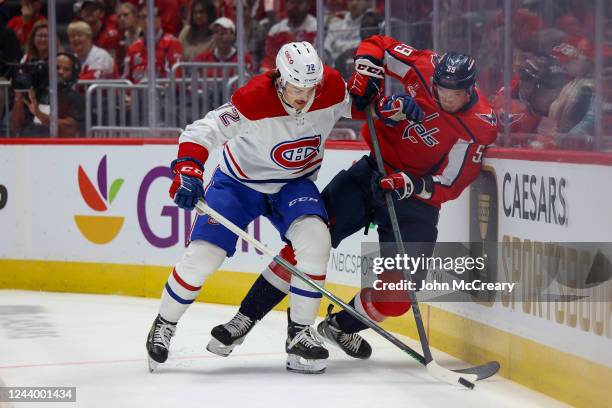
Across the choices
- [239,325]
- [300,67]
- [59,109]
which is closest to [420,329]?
[239,325]

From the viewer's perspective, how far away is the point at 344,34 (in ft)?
22.8

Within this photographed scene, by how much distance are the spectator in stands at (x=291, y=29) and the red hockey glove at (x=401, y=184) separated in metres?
2.53

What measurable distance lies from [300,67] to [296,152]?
413 mm

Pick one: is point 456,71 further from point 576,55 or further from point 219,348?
point 219,348

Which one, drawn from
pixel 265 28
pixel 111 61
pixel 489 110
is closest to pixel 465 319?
pixel 489 110

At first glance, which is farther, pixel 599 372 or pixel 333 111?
pixel 333 111

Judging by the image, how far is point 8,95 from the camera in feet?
24.5

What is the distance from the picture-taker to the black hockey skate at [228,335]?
15.9 feet

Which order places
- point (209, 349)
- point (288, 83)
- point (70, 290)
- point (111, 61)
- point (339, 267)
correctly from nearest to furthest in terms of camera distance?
point (288, 83) < point (209, 349) < point (339, 267) < point (70, 290) < point (111, 61)

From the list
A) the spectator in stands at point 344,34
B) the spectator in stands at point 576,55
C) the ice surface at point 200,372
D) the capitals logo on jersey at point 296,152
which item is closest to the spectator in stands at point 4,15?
the spectator in stands at point 344,34

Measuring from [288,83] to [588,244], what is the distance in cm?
126

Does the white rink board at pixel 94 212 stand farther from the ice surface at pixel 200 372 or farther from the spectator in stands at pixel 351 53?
→ the spectator in stands at pixel 351 53

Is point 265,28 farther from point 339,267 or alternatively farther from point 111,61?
point 339,267

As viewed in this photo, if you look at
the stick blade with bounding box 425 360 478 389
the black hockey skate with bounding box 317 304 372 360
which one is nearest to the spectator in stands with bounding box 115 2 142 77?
the black hockey skate with bounding box 317 304 372 360
